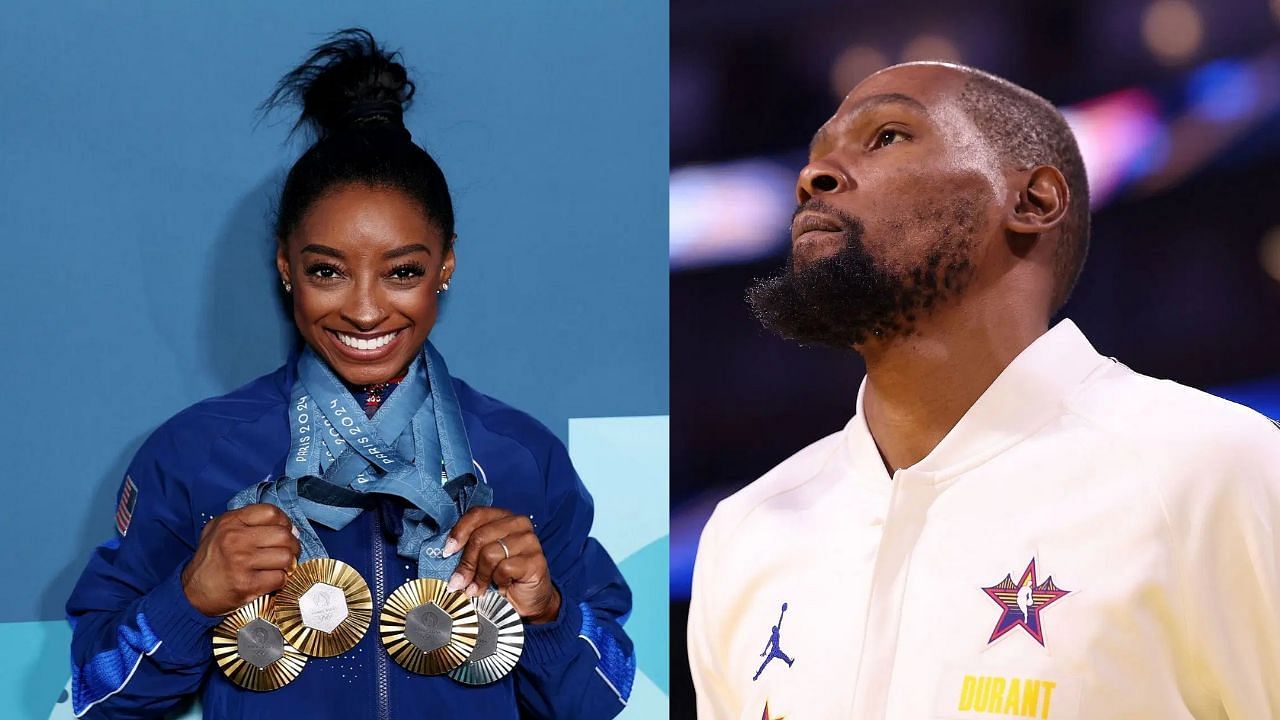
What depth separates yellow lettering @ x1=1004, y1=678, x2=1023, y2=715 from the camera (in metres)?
1.41

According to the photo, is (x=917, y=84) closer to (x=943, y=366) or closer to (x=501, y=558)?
(x=943, y=366)

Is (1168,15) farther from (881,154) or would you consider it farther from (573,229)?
(573,229)

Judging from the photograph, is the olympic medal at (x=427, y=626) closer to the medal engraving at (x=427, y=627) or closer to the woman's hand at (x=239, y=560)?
the medal engraving at (x=427, y=627)

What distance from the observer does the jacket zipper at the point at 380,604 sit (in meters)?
2.01

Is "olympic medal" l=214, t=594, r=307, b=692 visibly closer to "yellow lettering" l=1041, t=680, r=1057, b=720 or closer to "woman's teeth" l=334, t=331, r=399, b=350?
"woman's teeth" l=334, t=331, r=399, b=350

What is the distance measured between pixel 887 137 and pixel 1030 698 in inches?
27.5

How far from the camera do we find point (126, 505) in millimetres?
2076

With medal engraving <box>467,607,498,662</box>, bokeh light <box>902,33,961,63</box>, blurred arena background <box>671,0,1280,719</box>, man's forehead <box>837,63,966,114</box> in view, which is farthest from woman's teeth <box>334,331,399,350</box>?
bokeh light <box>902,33,961,63</box>

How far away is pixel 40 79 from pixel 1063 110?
1.66m

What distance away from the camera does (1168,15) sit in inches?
88.6

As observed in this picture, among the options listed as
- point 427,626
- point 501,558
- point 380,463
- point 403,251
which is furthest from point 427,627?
point 403,251

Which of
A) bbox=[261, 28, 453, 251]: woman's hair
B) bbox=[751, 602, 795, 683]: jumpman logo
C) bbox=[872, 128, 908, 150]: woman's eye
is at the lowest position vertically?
bbox=[751, 602, 795, 683]: jumpman logo

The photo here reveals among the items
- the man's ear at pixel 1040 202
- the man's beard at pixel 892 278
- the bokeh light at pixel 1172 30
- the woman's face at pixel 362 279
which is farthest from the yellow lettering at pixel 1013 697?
the bokeh light at pixel 1172 30

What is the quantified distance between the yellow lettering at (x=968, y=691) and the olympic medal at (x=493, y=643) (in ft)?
2.55
